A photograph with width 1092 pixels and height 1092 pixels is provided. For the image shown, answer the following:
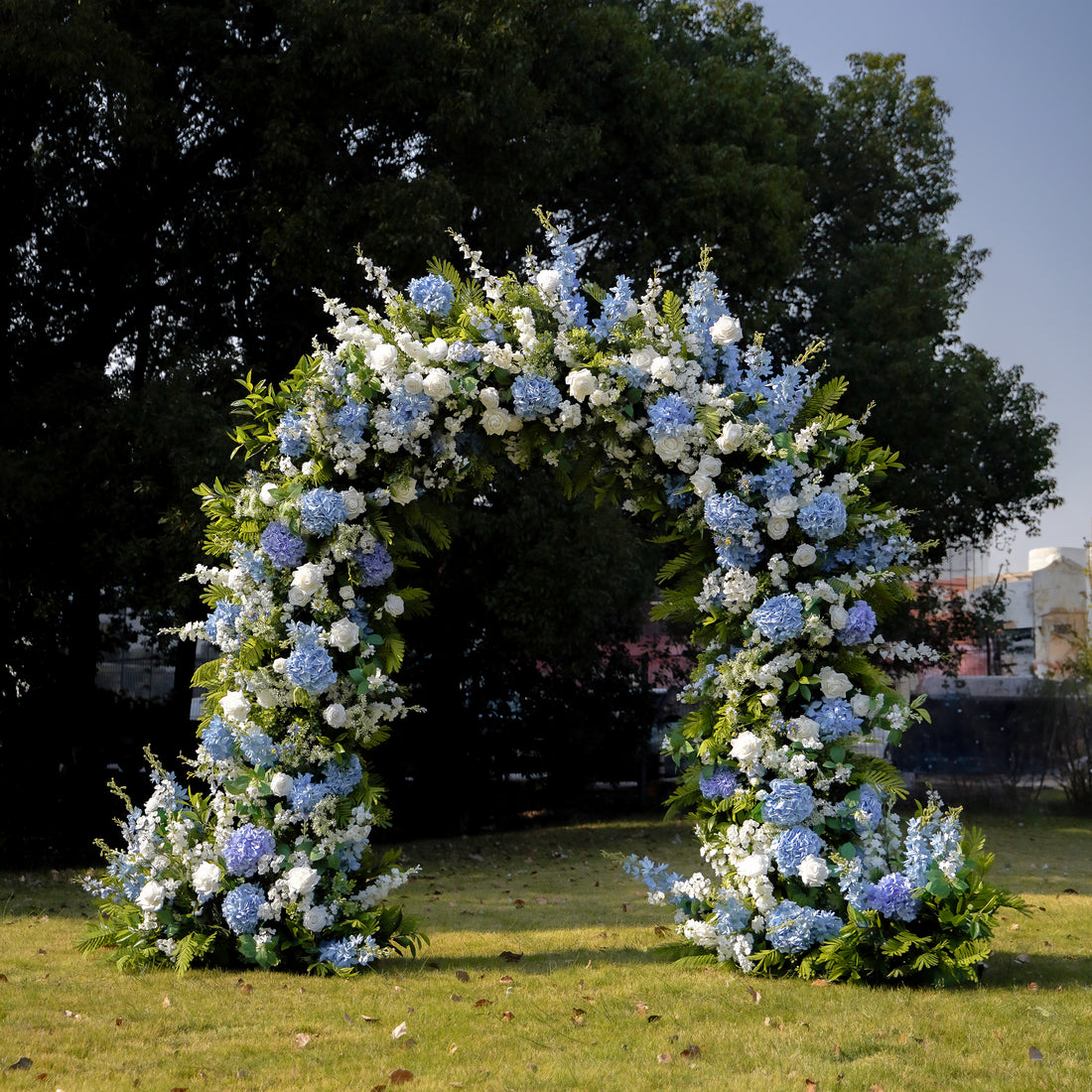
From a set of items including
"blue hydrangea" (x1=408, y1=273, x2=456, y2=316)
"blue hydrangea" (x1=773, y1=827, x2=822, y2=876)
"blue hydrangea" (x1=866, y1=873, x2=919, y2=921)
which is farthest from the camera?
"blue hydrangea" (x1=408, y1=273, x2=456, y2=316)

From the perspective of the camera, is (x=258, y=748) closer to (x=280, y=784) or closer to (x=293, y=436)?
(x=280, y=784)

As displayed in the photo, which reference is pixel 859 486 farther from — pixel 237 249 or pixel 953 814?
pixel 237 249

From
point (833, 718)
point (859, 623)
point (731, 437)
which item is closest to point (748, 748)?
point (833, 718)

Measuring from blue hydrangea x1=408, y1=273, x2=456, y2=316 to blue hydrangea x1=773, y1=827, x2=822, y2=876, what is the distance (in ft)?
10.6

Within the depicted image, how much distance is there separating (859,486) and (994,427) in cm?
1224

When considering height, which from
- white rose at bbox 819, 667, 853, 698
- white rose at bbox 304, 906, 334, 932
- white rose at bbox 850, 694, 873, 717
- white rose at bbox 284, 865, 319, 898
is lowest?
white rose at bbox 304, 906, 334, 932

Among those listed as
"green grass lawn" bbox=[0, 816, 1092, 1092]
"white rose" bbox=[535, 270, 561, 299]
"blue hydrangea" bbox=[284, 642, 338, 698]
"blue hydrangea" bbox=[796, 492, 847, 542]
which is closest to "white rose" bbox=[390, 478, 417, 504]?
"blue hydrangea" bbox=[284, 642, 338, 698]

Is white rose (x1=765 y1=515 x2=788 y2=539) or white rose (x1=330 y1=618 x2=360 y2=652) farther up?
white rose (x1=765 y1=515 x2=788 y2=539)

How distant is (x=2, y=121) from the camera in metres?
9.96

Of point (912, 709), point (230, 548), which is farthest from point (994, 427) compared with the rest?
point (230, 548)

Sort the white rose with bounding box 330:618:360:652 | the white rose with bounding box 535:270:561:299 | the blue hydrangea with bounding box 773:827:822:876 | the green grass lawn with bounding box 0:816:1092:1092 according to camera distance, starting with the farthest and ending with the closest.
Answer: the white rose with bounding box 535:270:561:299 → the white rose with bounding box 330:618:360:652 → the blue hydrangea with bounding box 773:827:822:876 → the green grass lawn with bounding box 0:816:1092:1092

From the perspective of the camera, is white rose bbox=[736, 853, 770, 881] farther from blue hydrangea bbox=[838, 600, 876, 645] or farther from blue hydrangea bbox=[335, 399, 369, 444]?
blue hydrangea bbox=[335, 399, 369, 444]

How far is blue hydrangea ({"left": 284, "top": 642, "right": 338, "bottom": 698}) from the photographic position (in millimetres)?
5578

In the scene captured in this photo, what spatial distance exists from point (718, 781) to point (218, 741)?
259 centimetres
